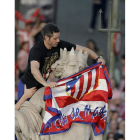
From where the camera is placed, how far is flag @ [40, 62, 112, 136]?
5777 mm

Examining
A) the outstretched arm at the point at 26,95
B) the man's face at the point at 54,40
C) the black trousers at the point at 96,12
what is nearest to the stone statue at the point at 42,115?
the outstretched arm at the point at 26,95

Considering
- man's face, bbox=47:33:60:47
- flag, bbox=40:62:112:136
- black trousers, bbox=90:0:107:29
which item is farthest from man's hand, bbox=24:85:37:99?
black trousers, bbox=90:0:107:29

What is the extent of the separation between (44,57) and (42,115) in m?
0.81

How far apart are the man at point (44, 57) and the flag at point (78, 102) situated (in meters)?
0.19

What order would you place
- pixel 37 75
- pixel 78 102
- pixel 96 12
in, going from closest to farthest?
pixel 37 75 < pixel 78 102 < pixel 96 12

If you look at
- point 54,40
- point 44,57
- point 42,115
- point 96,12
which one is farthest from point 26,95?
point 96,12

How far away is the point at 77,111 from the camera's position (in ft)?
19.1

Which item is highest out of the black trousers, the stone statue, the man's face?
the black trousers

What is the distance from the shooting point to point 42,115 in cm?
596

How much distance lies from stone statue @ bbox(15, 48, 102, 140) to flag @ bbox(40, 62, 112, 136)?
9 centimetres

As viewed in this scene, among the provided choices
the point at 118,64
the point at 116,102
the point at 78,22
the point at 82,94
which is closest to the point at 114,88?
the point at 116,102

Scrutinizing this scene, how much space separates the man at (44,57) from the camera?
5.73 m

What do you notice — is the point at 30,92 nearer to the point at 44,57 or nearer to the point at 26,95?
the point at 26,95

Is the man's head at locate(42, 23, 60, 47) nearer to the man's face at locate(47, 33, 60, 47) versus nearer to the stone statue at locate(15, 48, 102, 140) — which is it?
the man's face at locate(47, 33, 60, 47)
